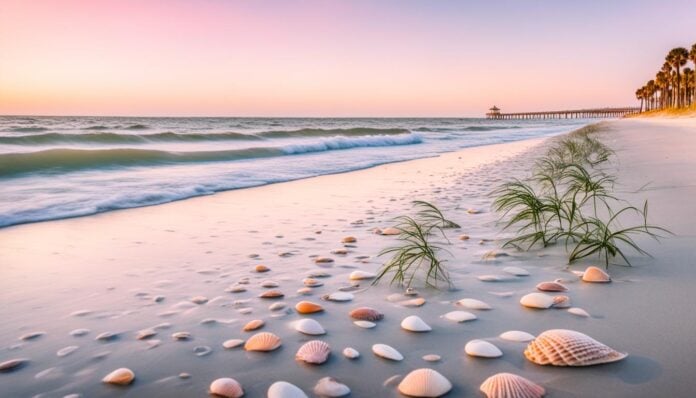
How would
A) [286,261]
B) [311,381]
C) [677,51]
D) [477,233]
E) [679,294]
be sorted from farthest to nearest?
1. [677,51]
2. [477,233]
3. [286,261]
4. [679,294]
5. [311,381]

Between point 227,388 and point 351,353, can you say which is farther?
point 351,353

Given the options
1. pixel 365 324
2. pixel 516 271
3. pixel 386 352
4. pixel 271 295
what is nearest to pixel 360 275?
pixel 271 295

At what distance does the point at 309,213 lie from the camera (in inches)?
217

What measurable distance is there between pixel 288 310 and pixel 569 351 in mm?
1357

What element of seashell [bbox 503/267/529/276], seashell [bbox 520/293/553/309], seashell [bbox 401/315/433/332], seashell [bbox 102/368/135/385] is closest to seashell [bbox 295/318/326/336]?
seashell [bbox 401/315/433/332]

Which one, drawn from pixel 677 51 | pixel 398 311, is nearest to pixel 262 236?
pixel 398 311

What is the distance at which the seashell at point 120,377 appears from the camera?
179 cm

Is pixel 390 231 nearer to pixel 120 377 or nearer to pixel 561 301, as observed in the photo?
pixel 561 301

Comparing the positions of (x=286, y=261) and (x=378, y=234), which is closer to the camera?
(x=286, y=261)

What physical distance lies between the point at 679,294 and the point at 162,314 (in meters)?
2.61

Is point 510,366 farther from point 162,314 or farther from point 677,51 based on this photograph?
point 677,51

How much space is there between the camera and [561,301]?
7.50ft

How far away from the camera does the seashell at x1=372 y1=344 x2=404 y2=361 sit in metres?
1.84

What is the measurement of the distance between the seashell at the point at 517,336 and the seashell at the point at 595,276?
804 mm
